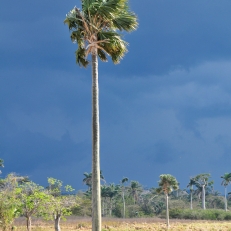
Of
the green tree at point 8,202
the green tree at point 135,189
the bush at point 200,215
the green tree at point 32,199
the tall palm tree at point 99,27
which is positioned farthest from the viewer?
the green tree at point 135,189

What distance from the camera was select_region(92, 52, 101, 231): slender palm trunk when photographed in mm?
13641

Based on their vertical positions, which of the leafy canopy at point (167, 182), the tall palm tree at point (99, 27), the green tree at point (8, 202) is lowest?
the green tree at point (8, 202)

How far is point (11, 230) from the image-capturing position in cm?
2398

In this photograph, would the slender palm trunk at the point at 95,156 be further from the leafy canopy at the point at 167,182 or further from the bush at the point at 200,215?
the bush at the point at 200,215

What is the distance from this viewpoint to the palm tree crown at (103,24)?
50.4 ft

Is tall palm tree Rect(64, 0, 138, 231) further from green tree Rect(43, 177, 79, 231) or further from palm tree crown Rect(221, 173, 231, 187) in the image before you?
palm tree crown Rect(221, 173, 231, 187)

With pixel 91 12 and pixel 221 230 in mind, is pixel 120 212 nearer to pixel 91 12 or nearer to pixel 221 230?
pixel 221 230

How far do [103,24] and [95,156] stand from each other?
17.9ft

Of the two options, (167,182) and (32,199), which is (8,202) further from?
(167,182)

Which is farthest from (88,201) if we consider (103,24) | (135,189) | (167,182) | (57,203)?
(103,24)

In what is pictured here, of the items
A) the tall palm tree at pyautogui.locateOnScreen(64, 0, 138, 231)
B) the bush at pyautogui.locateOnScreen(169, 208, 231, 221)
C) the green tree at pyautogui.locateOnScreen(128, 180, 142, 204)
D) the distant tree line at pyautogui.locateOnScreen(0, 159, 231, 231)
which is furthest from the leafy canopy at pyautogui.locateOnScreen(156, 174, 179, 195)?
the green tree at pyautogui.locateOnScreen(128, 180, 142, 204)

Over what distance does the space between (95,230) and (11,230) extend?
1230 centimetres

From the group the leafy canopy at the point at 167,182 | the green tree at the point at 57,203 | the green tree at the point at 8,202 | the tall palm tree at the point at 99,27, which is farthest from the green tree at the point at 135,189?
the tall palm tree at the point at 99,27

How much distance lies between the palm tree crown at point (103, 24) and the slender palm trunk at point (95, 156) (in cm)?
74
